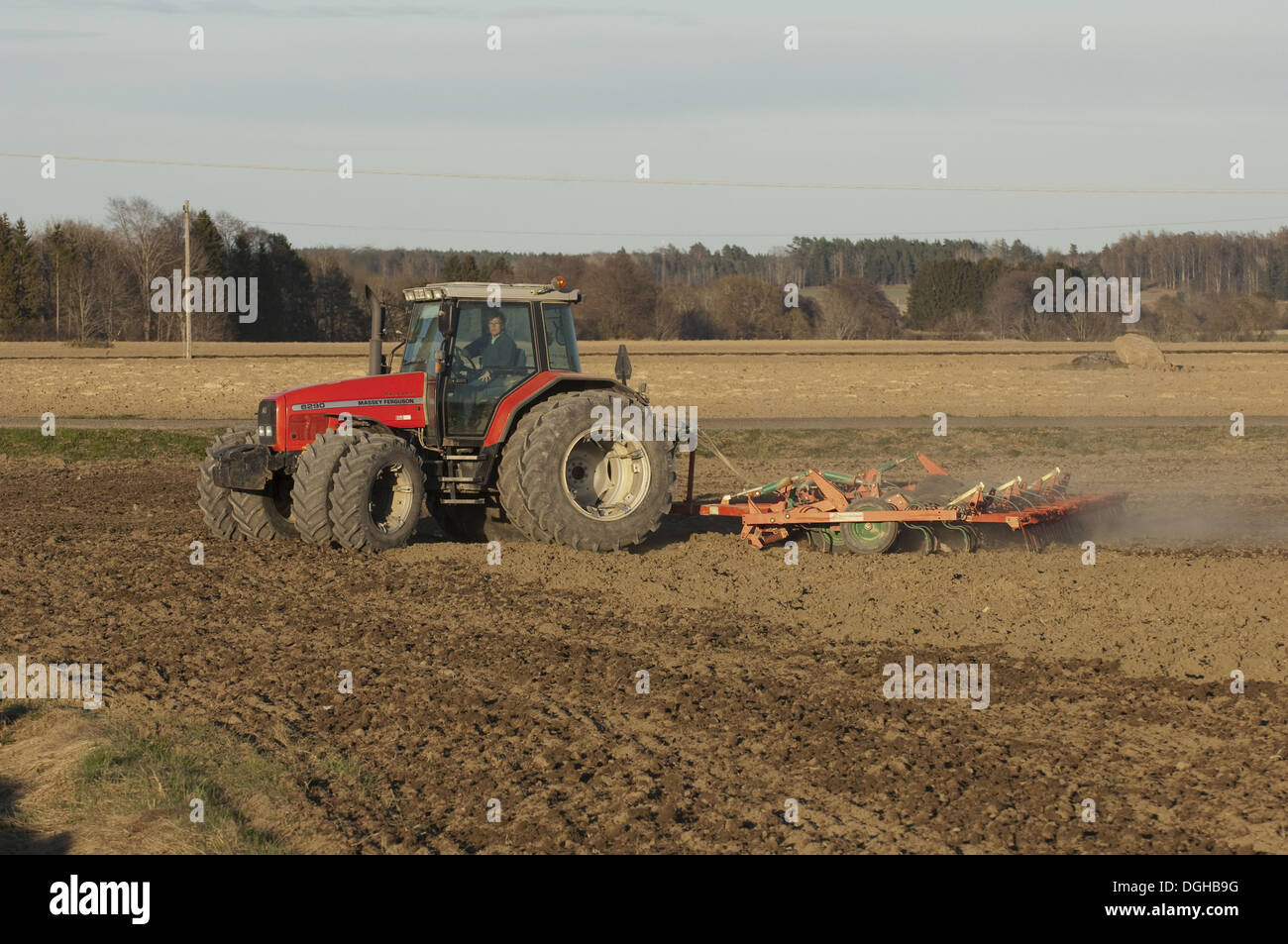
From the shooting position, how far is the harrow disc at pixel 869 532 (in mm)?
11578

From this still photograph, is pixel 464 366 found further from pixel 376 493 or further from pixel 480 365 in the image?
pixel 376 493

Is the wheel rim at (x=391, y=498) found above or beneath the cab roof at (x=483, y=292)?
beneath

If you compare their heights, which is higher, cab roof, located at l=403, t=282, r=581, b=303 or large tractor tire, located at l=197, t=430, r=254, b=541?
cab roof, located at l=403, t=282, r=581, b=303

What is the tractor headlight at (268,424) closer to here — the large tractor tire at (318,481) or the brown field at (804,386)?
the large tractor tire at (318,481)

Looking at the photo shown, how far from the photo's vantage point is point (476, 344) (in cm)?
1208

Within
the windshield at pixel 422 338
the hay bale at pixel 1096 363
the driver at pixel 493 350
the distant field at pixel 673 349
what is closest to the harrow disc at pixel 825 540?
the driver at pixel 493 350

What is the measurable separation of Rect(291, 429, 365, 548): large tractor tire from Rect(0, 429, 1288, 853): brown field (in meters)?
0.33

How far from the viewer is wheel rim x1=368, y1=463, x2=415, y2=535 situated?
38.4ft

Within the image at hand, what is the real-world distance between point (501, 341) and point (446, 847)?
24.3 feet

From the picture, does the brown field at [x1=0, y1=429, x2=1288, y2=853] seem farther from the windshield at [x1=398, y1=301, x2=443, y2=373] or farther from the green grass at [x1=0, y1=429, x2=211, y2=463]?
the green grass at [x1=0, y1=429, x2=211, y2=463]

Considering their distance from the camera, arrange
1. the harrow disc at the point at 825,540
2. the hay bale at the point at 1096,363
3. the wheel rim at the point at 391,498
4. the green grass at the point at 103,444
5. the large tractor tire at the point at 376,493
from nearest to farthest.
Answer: the large tractor tire at the point at 376,493, the wheel rim at the point at 391,498, the harrow disc at the point at 825,540, the green grass at the point at 103,444, the hay bale at the point at 1096,363

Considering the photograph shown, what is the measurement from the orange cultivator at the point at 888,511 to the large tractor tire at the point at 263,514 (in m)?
3.92

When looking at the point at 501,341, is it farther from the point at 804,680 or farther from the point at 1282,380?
the point at 1282,380

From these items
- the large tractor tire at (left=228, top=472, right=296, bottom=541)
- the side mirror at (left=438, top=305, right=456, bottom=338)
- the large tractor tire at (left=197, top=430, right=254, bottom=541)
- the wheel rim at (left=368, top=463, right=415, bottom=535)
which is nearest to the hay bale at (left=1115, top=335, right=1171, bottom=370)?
the side mirror at (left=438, top=305, right=456, bottom=338)
